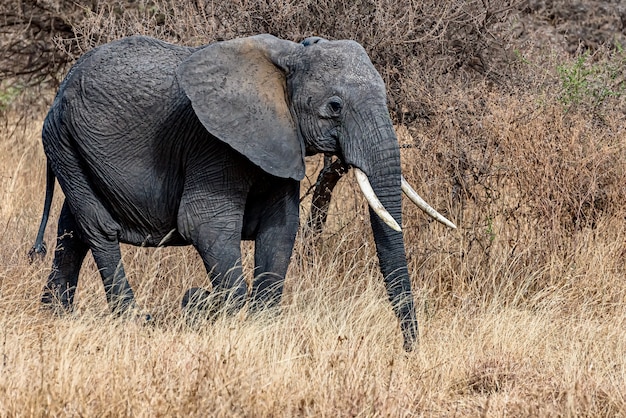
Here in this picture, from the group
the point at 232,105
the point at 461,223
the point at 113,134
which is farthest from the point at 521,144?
the point at 113,134

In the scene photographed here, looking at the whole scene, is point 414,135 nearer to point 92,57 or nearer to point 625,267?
point 625,267

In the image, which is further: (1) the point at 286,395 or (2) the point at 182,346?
(2) the point at 182,346

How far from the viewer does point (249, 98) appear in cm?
600

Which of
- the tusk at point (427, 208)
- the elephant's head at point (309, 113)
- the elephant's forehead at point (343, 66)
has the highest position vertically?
the elephant's forehead at point (343, 66)

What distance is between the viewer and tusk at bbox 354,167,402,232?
18.6 ft

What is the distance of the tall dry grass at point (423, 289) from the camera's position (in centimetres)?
480

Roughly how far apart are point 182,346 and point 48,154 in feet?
6.67

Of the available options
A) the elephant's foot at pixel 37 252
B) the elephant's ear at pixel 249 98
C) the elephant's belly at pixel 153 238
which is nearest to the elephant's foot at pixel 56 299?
the elephant's foot at pixel 37 252

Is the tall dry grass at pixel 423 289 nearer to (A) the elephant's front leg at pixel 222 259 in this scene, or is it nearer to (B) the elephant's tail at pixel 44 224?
(B) the elephant's tail at pixel 44 224

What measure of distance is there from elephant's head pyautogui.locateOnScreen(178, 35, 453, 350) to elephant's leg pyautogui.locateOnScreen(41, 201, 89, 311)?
142cm

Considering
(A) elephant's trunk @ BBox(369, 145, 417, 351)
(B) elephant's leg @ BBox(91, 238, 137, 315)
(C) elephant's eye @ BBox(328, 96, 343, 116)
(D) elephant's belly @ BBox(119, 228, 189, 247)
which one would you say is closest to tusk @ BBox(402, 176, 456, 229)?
(A) elephant's trunk @ BBox(369, 145, 417, 351)

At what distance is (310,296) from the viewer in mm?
6836

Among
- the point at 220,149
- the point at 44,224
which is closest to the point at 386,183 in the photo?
the point at 220,149

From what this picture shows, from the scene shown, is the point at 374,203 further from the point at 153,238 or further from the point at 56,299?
the point at 56,299
